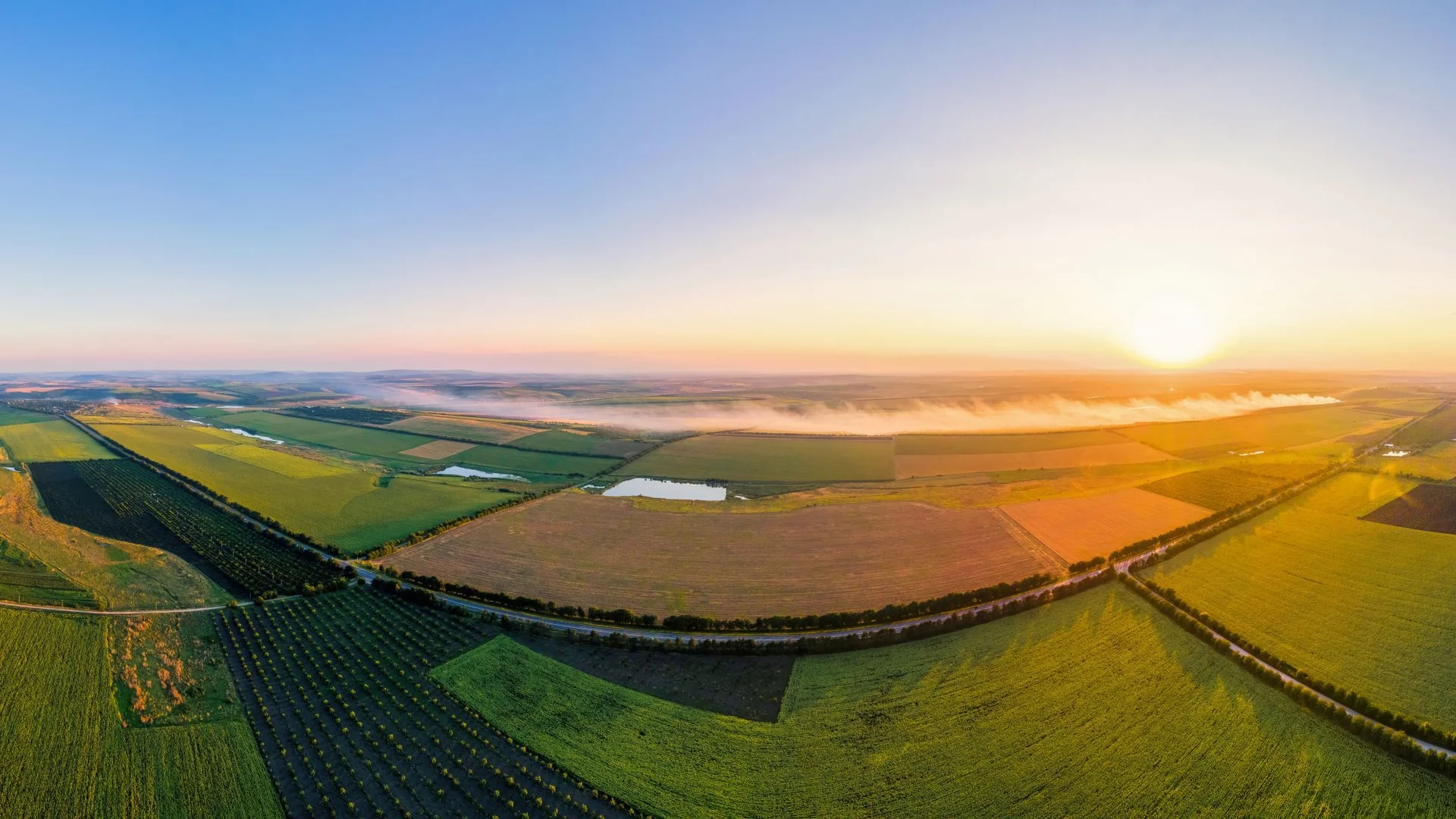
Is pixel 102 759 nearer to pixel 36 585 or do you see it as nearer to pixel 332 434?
pixel 36 585

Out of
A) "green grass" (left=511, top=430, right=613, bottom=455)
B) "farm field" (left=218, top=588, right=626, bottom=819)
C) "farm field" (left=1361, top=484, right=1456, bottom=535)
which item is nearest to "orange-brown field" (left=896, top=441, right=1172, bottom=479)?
"farm field" (left=1361, top=484, right=1456, bottom=535)

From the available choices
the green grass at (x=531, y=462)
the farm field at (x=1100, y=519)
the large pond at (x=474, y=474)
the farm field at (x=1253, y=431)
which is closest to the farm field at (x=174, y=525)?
the large pond at (x=474, y=474)

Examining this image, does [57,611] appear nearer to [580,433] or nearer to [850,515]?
[850,515]

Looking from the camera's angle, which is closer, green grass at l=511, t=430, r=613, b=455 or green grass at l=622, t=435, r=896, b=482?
green grass at l=622, t=435, r=896, b=482

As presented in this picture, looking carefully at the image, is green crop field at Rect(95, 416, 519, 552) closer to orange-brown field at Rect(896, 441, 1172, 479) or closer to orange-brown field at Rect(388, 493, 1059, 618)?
orange-brown field at Rect(388, 493, 1059, 618)

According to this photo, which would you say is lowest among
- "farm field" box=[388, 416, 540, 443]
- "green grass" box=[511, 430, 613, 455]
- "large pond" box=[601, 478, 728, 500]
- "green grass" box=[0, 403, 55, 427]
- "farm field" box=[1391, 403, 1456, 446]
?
"large pond" box=[601, 478, 728, 500]

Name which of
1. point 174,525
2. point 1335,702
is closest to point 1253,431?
point 1335,702

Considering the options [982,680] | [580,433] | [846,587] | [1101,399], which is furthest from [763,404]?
[982,680]
